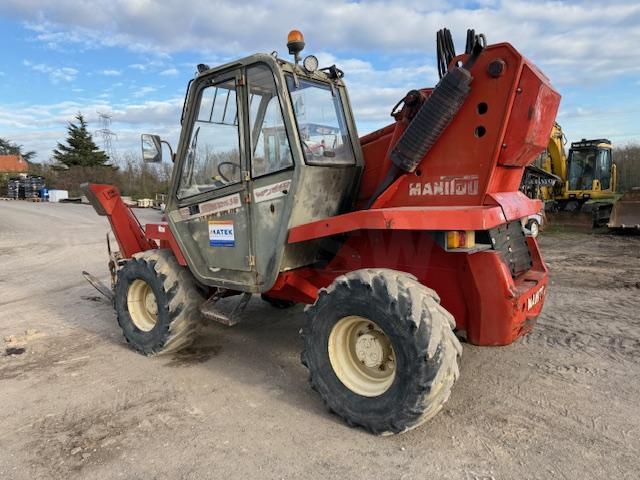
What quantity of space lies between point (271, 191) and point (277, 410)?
166 cm

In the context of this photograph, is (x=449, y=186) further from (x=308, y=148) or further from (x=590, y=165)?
(x=590, y=165)

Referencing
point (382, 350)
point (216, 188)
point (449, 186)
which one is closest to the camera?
point (382, 350)

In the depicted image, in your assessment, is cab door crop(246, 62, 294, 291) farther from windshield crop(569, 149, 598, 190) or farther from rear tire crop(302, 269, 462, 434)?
windshield crop(569, 149, 598, 190)

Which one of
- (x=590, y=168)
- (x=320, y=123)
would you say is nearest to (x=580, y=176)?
(x=590, y=168)

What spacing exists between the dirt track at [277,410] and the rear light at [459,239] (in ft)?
3.94

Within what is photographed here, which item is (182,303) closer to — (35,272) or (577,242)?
(35,272)

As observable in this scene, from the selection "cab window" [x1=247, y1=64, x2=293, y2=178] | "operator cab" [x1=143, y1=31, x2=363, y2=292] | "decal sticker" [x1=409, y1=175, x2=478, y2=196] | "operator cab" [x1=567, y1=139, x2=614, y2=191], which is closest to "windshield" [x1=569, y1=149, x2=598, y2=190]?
"operator cab" [x1=567, y1=139, x2=614, y2=191]

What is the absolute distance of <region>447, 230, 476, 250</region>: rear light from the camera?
10.7ft

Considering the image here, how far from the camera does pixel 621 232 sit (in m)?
15.2

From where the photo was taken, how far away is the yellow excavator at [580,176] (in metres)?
18.1

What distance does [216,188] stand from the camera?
4293mm

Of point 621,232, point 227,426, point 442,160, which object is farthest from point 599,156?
point 227,426

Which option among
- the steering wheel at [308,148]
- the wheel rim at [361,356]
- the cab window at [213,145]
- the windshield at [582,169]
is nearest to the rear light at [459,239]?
the wheel rim at [361,356]

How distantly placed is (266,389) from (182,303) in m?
1.23
